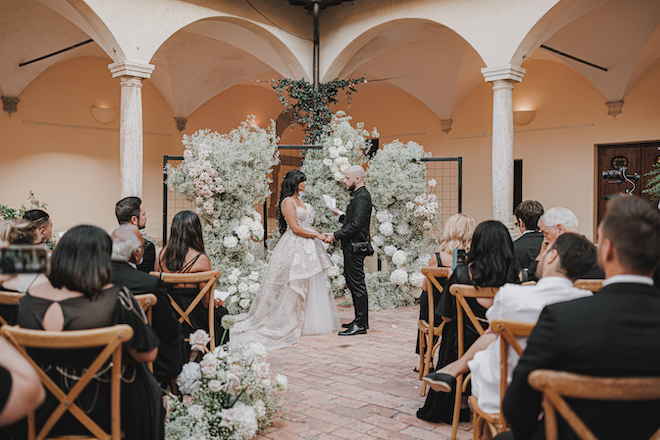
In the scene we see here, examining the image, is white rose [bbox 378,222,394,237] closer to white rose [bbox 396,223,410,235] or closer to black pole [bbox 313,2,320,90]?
white rose [bbox 396,223,410,235]

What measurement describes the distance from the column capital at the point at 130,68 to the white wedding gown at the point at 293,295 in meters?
3.22

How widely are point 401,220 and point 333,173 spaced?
116 centimetres

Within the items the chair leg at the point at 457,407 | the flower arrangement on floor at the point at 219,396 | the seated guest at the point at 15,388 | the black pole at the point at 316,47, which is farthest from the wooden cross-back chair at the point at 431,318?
the black pole at the point at 316,47

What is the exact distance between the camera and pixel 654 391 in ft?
4.88

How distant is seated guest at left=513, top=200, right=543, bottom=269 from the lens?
445cm

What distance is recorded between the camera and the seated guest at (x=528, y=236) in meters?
4.45

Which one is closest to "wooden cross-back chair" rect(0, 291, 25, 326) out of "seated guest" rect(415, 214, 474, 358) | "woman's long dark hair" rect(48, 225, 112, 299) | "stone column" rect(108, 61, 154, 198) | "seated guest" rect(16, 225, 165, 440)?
"seated guest" rect(16, 225, 165, 440)

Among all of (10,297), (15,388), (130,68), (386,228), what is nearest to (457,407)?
(10,297)

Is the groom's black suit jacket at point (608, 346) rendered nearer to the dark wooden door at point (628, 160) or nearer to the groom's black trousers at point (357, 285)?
the groom's black trousers at point (357, 285)

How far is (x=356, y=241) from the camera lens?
19.6ft

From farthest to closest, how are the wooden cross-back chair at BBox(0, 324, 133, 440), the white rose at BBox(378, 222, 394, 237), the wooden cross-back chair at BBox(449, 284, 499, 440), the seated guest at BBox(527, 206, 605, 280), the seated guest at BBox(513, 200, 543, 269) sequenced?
the white rose at BBox(378, 222, 394, 237), the seated guest at BBox(513, 200, 543, 269), the seated guest at BBox(527, 206, 605, 280), the wooden cross-back chair at BBox(449, 284, 499, 440), the wooden cross-back chair at BBox(0, 324, 133, 440)

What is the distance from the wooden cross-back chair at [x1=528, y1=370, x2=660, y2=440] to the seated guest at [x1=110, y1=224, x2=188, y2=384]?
187 centimetres

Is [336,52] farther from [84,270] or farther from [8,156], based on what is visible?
[84,270]

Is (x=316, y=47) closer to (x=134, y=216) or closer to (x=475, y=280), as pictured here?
(x=134, y=216)
